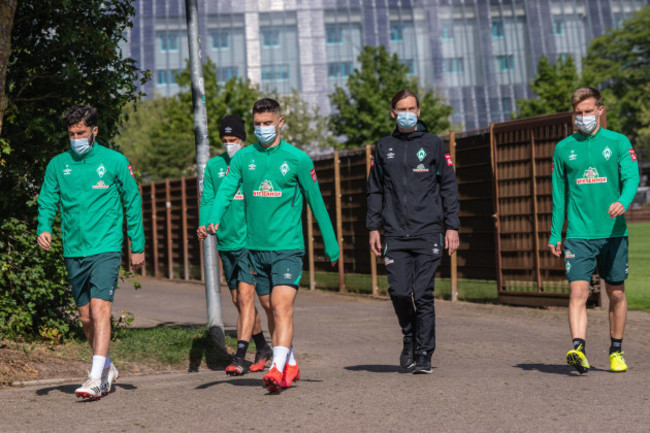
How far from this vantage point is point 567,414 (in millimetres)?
5691

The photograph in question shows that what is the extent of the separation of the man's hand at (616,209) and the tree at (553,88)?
3937 centimetres

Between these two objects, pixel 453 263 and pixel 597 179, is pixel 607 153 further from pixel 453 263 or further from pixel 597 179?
pixel 453 263

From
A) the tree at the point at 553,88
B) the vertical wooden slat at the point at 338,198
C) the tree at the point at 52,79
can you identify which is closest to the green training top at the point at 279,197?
the tree at the point at 52,79

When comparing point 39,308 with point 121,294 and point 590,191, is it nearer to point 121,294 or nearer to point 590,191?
point 590,191

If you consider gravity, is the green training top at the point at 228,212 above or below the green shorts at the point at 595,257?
above

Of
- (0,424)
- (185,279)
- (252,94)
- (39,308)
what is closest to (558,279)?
(39,308)

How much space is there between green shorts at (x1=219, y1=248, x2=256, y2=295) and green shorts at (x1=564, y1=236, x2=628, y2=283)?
2.42 meters

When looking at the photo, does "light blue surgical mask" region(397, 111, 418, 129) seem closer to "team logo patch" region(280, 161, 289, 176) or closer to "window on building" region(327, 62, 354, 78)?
"team logo patch" region(280, 161, 289, 176)

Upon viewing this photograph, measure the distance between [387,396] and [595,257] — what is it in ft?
6.77

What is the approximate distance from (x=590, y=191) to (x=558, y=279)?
5798mm

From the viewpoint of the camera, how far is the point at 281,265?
7113 mm

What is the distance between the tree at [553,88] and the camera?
1817 inches

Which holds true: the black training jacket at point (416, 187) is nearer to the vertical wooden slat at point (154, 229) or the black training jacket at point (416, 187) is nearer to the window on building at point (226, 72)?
the vertical wooden slat at point (154, 229)

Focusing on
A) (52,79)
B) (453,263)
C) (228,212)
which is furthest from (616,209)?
(453,263)
